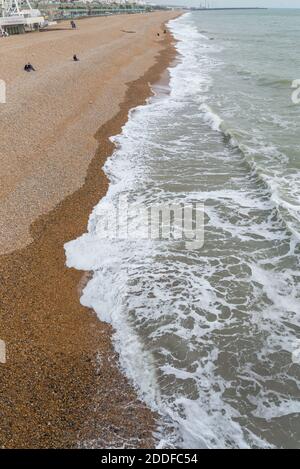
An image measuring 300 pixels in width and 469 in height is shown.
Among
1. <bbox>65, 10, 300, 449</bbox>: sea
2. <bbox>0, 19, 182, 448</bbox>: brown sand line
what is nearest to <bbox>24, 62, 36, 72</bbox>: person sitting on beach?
<bbox>65, 10, 300, 449</bbox>: sea

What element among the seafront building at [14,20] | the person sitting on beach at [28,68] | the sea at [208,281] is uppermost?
the seafront building at [14,20]

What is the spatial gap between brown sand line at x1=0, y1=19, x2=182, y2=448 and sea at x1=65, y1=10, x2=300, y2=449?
351 mm

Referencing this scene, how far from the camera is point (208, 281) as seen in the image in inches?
346

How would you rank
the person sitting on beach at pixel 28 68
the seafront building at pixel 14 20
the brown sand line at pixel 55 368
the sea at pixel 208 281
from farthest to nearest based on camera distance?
the seafront building at pixel 14 20 → the person sitting on beach at pixel 28 68 → the sea at pixel 208 281 → the brown sand line at pixel 55 368

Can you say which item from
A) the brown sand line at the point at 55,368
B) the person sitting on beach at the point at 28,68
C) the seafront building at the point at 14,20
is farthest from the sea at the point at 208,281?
the seafront building at the point at 14,20

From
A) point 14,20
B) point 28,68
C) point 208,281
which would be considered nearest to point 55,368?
point 208,281

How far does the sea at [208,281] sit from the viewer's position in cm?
616

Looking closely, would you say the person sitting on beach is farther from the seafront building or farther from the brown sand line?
the seafront building

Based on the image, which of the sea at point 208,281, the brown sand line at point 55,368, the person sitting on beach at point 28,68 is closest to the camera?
the brown sand line at point 55,368

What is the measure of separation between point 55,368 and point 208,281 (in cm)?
389

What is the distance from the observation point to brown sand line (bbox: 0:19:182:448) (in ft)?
Answer: 18.5

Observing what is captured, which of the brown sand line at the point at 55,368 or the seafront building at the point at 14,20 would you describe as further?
the seafront building at the point at 14,20

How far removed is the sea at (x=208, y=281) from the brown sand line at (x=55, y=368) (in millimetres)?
351

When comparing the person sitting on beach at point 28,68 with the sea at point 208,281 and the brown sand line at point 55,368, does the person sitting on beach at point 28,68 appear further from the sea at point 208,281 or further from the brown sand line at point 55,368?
the brown sand line at point 55,368
